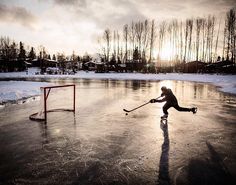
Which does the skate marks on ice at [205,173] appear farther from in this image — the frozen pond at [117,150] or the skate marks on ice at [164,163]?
the skate marks on ice at [164,163]

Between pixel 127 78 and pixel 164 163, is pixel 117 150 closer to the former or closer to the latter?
pixel 164 163

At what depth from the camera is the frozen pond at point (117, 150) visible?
13.0ft

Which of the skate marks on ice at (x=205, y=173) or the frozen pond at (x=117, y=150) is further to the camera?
the frozen pond at (x=117, y=150)

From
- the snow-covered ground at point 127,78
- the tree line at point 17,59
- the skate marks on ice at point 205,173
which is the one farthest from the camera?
the tree line at point 17,59

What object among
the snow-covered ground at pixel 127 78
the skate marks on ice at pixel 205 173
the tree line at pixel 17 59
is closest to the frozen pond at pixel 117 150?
the skate marks on ice at pixel 205 173

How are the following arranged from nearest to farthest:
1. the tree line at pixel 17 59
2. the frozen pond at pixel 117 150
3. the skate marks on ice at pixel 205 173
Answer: the skate marks on ice at pixel 205 173
the frozen pond at pixel 117 150
the tree line at pixel 17 59

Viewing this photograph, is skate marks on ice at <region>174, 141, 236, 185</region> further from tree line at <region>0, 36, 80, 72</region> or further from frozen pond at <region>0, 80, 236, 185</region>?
tree line at <region>0, 36, 80, 72</region>

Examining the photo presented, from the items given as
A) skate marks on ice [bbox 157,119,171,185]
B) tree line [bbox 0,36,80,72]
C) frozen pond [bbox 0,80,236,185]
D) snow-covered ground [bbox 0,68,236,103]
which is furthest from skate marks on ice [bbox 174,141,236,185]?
tree line [bbox 0,36,80,72]

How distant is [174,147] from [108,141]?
68.8 inches

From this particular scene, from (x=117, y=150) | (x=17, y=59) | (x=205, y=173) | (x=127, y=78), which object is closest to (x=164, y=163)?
(x=205, y=173)

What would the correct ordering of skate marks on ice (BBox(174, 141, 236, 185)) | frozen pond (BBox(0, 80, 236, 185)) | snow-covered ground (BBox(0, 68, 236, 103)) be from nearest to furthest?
skate marks on ice (BBox(174, 141, 236, 185))
frozen pond (BBox(0, 80, 236, 185))
snow-covered ground (BBox(0, 68, 236, 103))

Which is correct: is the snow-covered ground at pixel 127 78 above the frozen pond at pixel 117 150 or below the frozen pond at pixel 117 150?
above

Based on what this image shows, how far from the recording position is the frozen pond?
396cm

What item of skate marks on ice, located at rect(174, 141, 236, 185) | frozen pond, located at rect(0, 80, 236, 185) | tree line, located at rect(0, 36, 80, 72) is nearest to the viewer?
skate marks on ice, located at rect(174, 141, 236, 185)
